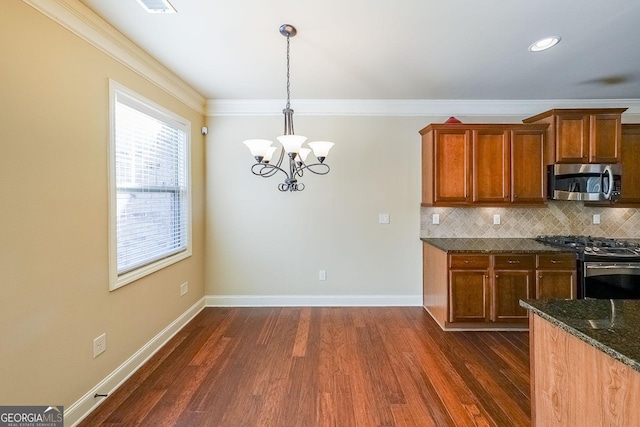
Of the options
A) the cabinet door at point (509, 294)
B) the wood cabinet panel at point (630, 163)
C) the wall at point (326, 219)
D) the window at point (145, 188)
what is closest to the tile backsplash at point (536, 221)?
the wall at point (326, 219)

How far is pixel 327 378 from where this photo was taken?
2.32 m

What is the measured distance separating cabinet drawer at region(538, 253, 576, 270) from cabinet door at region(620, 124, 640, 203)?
1216 millimetres

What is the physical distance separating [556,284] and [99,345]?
416 centimetres

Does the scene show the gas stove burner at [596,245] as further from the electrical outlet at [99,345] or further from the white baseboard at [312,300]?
the electrical outlet at [99,345]

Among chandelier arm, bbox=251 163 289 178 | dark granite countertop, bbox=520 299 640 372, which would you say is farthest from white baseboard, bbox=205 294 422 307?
dark granite countertop, bbox=520 299 640 372

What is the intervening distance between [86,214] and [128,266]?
619 millimetres

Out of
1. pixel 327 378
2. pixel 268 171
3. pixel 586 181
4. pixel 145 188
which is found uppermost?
pixel 268 171

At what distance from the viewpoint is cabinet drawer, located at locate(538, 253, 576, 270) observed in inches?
120

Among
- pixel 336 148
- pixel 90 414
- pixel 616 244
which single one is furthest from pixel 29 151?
pixel 616 244

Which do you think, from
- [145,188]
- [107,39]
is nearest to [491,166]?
[145,188]

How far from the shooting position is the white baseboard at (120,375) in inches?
73.8

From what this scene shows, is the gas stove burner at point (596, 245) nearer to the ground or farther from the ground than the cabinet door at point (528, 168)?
nearer to the ground

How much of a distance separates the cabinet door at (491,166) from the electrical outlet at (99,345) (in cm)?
375

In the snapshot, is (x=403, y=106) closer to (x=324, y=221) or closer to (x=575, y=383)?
(x=324, y=221)
